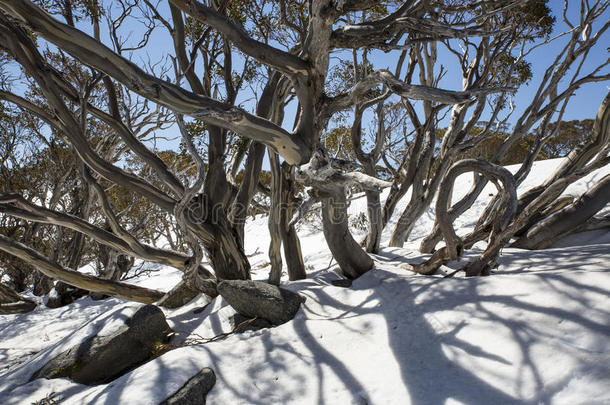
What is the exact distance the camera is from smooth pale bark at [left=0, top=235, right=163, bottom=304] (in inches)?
177

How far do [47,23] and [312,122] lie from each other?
2.26 metres

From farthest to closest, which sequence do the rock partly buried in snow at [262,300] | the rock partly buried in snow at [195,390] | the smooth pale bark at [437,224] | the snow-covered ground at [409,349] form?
1. the smooth pale bark at [437,224]
2. the rock partly buried in snow at [262,300]
3. the rock partly buried in snow at [195,390]
4. the snow-covered ground at [409,349]

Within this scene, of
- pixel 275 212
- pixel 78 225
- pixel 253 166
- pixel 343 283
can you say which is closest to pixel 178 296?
pixel 78 225

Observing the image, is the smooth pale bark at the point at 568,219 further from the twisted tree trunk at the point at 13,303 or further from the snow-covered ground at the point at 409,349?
the twisted tree trunk at the point at 13,303

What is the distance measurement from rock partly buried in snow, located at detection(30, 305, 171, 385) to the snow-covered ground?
13 centimetres

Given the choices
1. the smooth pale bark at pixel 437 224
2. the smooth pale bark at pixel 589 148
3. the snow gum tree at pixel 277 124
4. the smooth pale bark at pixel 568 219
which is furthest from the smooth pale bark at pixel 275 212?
the smooth pale bark at pixel 589 148

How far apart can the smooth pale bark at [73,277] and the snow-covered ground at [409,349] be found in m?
1.04

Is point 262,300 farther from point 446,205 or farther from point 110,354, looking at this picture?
point 446,205

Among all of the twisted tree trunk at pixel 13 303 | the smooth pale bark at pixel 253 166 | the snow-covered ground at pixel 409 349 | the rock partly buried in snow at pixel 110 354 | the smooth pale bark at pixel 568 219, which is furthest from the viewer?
the twisted tree trunk at pixel 13 303

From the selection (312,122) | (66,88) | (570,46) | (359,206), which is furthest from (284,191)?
(359,206)

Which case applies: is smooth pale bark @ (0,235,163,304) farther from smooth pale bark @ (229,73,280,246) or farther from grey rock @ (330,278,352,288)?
grey rock @ (330,278,352,288)

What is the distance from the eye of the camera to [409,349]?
2.88 m

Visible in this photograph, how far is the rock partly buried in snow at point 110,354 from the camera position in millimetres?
3432

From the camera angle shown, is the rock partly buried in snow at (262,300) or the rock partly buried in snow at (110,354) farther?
the rock partly buried in snow at (262,300)
